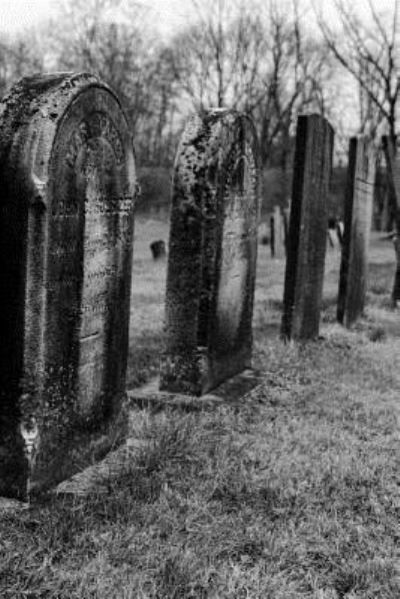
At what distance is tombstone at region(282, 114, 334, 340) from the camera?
7449 millimetres

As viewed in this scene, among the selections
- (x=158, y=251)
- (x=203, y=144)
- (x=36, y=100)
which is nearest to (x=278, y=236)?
(x=158, y=251)

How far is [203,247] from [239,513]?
2244 mm

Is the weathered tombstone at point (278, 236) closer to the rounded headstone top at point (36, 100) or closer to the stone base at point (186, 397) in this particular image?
the stone base at point (186, 397)

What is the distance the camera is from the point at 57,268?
368 cm

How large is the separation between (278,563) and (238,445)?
56.8 inches

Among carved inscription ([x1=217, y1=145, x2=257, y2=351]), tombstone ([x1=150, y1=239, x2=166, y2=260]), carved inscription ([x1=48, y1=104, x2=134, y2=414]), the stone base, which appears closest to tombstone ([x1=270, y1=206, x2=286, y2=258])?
tombstone ([x1=150, y1=239, x2=166, y2=260])

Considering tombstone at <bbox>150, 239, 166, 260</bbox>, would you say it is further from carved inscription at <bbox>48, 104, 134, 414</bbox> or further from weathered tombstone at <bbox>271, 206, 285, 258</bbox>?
carved inscription at <bbox>48, 104, 134, 414</bbox>

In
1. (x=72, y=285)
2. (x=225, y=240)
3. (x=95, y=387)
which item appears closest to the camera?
(x=72, y=285)

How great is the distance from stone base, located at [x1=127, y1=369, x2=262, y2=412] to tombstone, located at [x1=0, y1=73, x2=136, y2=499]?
46.0 inches

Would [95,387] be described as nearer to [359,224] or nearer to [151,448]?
[151,448]

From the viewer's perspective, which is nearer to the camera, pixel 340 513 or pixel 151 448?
pixel 340 513

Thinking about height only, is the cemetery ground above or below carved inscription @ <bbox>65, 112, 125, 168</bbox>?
below

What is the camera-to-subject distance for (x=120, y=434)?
4.54m

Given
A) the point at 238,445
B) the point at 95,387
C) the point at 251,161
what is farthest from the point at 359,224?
the point at 95,387
